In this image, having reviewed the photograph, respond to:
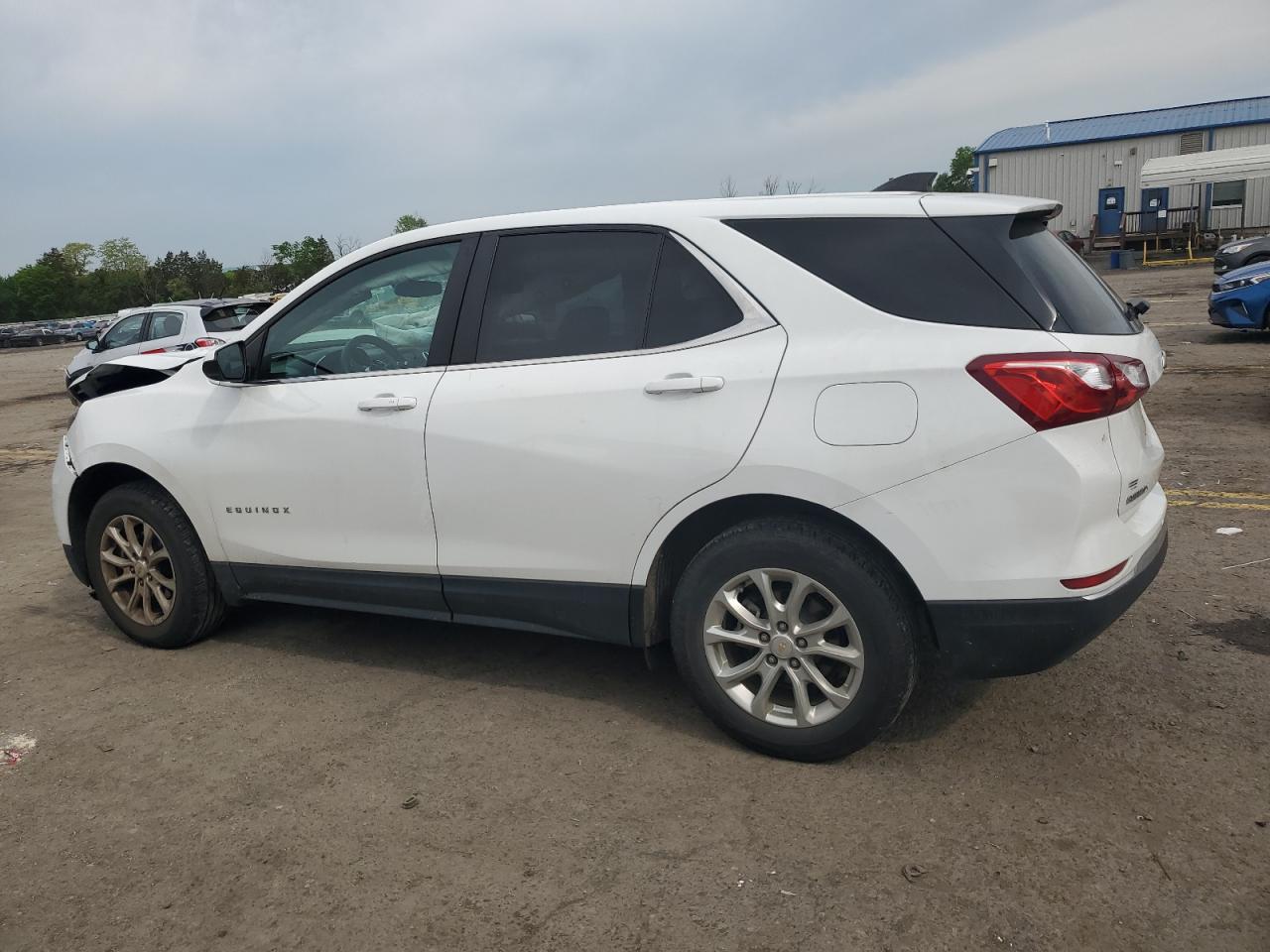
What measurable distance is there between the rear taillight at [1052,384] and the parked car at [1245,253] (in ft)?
56.6

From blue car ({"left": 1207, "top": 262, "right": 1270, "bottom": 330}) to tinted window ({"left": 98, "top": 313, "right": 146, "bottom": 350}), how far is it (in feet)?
50.1

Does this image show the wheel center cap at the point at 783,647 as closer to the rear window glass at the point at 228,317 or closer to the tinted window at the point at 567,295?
the tinted window at the point at 567,295

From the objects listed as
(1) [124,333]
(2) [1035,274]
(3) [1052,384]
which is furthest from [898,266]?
(1) [124,333]

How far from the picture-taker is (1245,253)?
1766 centimetres

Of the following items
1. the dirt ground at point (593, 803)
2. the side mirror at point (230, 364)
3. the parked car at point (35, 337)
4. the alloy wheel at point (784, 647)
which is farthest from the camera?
the parked car at point (35, 337)

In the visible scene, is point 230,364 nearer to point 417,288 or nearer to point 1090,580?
point 417,288

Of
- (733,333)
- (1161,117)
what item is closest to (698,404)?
(733,333)

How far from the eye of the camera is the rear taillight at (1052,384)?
2.85m

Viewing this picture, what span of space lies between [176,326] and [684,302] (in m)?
13.8

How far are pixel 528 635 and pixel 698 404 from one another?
5.99ft

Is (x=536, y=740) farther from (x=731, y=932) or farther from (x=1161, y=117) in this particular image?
(x=1161, y=117)

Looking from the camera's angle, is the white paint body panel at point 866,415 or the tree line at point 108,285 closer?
the white paint body panel at point 866,415

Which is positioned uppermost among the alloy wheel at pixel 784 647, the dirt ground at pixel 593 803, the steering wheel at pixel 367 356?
the steering wheel at pixel 367 356

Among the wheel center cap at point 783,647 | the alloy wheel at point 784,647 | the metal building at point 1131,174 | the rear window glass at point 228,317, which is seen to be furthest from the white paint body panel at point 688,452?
the metal building at point 1131,174
